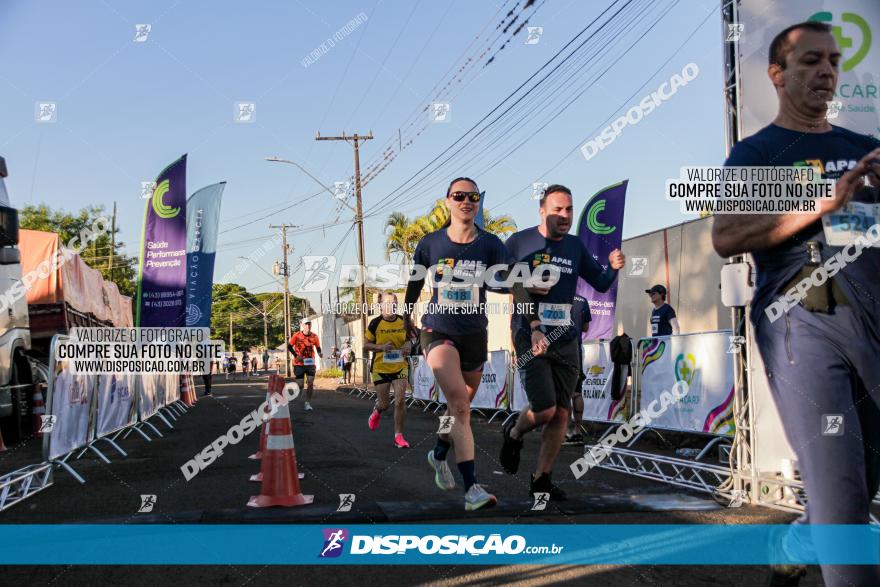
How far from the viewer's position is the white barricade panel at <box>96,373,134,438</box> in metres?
9.74

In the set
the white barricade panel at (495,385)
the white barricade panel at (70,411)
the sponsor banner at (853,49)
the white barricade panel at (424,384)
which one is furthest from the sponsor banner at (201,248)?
the sponsor banner at (853,49)

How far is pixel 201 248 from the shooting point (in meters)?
19.5

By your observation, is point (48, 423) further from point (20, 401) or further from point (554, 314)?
point (20, 401)

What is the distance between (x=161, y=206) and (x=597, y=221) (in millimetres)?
8597

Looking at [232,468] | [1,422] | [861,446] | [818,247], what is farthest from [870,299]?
[1,422]

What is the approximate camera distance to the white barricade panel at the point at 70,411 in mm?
7461

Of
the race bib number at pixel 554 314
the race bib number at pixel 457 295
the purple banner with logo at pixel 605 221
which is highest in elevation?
the purple banner with logo at pixel 605 221

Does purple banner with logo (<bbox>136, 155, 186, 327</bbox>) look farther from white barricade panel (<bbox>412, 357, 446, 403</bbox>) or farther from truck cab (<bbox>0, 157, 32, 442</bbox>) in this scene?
white barricade panel (<bbox>412, 357, 446, 403</bbox>)

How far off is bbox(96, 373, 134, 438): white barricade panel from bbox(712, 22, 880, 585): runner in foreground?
8.69 m

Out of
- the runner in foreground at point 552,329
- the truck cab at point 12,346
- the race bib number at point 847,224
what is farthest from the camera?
the truck cab at point 12,346

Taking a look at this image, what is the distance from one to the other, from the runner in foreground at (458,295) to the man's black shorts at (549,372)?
0.38m

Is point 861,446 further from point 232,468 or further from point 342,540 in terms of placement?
point 232,468

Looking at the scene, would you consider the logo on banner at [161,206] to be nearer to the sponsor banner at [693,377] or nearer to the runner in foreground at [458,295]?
the sponsor banner at [693,377]

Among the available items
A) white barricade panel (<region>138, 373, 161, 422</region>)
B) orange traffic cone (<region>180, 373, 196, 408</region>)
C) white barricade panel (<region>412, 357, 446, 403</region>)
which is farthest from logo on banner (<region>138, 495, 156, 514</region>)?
orange traffic cone (<region>180, 373, 196, 408</region>)
